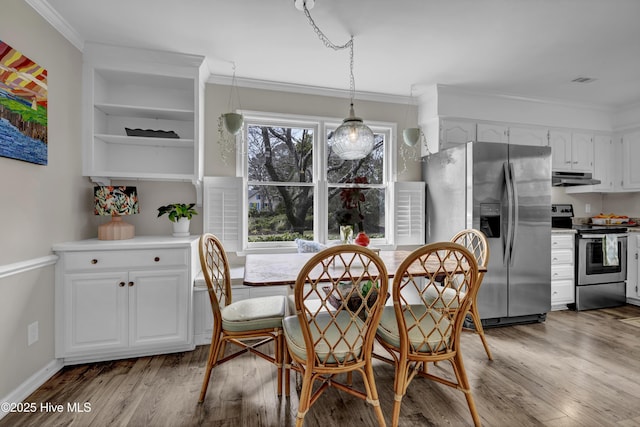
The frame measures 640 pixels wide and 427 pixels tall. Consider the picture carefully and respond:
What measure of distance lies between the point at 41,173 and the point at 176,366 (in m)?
1.65

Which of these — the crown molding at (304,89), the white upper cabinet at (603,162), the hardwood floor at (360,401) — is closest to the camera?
the hardwood floor at (360,401)

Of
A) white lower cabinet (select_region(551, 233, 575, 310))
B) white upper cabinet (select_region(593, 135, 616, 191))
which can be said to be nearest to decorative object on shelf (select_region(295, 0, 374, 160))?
white lower cabinet (select_region(551, 233, 575, 310))

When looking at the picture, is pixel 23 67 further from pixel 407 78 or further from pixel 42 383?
pixel 407 78

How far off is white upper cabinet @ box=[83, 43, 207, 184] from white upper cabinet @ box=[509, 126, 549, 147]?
357 centimetres

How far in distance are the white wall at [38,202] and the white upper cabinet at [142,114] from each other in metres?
0.13

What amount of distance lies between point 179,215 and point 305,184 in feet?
4.45

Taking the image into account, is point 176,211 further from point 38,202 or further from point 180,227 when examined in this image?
point 38,202

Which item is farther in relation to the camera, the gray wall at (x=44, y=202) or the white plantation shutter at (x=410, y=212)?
the white plantation shutter at (x=410, y=212)

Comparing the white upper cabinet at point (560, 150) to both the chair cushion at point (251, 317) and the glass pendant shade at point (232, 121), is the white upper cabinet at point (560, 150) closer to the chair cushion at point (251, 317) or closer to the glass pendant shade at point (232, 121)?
the glass pendant shade at point (232, 121)

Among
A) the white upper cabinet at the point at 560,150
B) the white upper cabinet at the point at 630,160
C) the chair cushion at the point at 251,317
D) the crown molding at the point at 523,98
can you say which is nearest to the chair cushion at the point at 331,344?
the chair cushion at the point at 251,317

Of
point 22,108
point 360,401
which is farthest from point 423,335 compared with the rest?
point 22,108

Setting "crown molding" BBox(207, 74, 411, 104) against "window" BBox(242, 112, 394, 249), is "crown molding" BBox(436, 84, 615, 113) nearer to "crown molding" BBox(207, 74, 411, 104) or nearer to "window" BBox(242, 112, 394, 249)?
"crown molding" BBox(207, 74, 411, 104)

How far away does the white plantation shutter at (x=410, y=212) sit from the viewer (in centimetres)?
376

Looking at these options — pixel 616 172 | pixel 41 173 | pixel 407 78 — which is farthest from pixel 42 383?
pixel 616 172
